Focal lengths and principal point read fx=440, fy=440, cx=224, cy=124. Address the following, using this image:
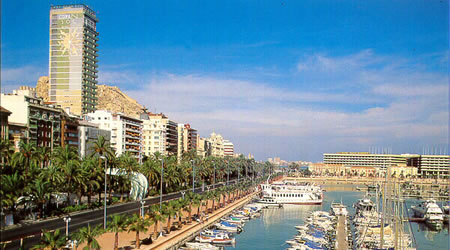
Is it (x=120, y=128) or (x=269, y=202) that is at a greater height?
(x=120, y=128)

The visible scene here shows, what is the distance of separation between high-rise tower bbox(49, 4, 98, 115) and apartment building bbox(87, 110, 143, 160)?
3943 centimetres

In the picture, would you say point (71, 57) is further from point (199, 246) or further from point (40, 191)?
point (199, 246)

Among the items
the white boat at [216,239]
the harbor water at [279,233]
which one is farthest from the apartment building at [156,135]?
the white boat at [216,239]

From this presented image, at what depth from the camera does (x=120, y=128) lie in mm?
133375

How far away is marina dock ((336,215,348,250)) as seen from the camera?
6179 cm

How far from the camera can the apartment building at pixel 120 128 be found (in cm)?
13200

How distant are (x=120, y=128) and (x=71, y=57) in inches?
2212

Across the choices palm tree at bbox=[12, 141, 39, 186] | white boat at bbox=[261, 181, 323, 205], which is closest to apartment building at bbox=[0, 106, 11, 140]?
palm tree at bbox=[12, 141, 39, 186]

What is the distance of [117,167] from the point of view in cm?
7762

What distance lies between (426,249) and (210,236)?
35.4m

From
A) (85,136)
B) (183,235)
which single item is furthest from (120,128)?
(183,235)

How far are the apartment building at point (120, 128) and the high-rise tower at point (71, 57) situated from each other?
39.4 meters

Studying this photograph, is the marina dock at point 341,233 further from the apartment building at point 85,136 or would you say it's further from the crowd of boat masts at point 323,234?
the apartment building at point 85,136

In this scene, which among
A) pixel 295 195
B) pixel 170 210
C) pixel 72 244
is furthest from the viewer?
pixel 295 195
